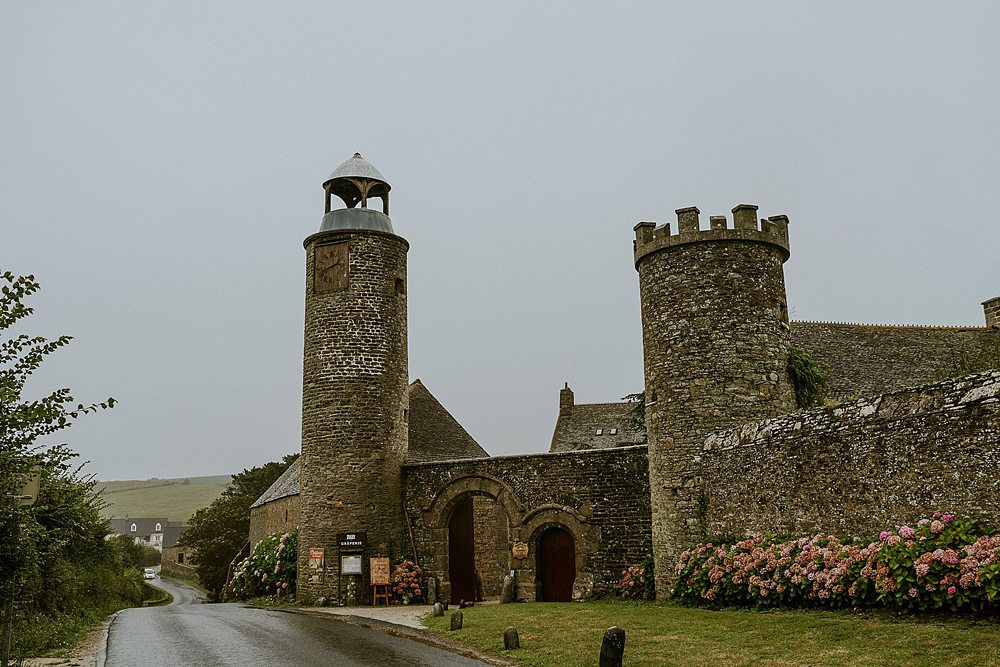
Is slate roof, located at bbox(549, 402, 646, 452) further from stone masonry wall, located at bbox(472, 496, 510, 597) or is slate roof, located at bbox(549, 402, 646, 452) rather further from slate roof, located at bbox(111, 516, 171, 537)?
slate roof, located at bbox(111, 516, 171, 537)

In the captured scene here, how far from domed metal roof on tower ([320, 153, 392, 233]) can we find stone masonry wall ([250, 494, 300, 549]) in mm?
10107

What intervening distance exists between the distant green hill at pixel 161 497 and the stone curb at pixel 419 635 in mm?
104654

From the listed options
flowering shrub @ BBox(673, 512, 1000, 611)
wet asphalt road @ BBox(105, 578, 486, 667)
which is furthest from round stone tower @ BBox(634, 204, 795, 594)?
wet asphalt road @ BBox(105, 578, 486, 667)

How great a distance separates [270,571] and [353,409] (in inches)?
249

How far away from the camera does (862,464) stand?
10.5 meters

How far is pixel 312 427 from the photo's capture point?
20.4 meters

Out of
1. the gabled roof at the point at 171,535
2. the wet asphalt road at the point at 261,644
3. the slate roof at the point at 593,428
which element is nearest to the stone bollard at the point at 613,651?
the wet asphalt road at the point at 261,644

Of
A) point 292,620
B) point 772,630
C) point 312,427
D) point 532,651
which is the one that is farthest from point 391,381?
point 772,630

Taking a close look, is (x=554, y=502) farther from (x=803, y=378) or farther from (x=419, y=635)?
(x=419, y=635)

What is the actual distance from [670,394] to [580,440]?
739 inches

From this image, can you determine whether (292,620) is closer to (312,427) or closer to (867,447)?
(312,427)

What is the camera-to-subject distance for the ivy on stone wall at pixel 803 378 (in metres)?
14.8

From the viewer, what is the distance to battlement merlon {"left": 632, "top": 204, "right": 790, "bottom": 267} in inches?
580

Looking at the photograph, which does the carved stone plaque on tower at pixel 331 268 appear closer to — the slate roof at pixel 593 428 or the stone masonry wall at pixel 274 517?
the stone masonry wall at pixel 274 517
